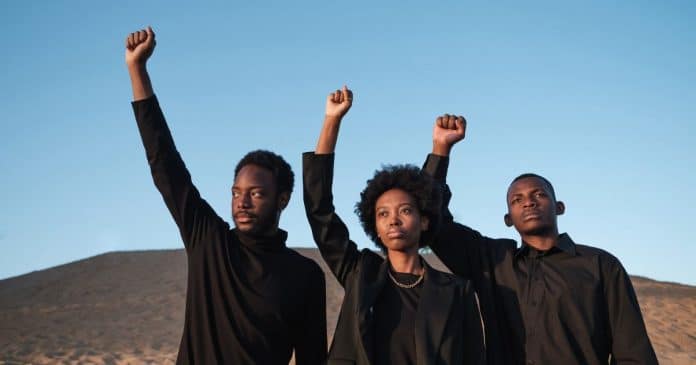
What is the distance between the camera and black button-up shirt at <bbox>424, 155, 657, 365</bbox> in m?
3.40

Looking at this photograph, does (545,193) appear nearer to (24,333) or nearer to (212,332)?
(212,332)

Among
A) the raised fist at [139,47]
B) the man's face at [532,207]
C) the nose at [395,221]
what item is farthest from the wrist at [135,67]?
the man's face at [532,207]

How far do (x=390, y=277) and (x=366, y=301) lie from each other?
0.30 meters

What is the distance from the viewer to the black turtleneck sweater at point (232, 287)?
129 inches

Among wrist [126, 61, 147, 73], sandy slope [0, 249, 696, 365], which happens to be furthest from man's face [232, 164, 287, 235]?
sandy slope [0, 249, 696, 365]

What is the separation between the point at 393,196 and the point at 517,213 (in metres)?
0.79

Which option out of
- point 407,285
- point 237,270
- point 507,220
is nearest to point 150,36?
point 237,270

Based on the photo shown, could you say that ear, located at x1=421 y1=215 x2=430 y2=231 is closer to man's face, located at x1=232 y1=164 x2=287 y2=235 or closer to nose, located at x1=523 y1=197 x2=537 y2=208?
nose, located at x1=523 y1=197 x2=537 y2=208

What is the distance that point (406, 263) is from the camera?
3.49 metres

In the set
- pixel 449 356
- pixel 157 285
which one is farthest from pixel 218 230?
pixel 157 285

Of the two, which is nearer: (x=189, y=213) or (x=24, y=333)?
(x=189, y=213)

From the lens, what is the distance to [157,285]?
75.6 ft

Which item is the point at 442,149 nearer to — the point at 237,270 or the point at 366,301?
the point at 366,301

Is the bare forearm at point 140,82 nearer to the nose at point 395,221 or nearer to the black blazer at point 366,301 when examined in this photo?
the black blazer at point 366,301
